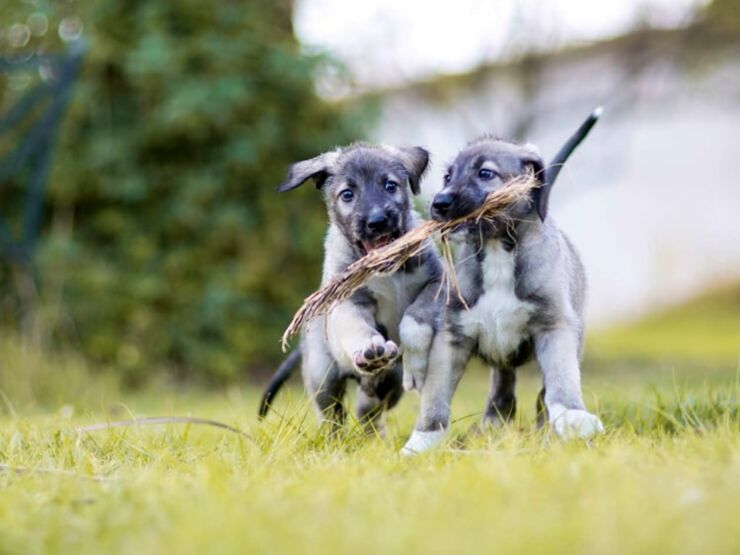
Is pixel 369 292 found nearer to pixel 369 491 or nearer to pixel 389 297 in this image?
pixel 389 297

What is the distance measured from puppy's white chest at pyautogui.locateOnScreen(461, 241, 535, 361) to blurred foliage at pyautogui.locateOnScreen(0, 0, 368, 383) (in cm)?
568

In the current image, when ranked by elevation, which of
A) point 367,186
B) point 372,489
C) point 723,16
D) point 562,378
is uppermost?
point 723,16

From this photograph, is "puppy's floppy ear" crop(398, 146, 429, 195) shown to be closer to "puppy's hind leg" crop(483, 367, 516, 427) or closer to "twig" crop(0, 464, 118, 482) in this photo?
"puppy's hind leg" crop(483, 367, 516, 427)

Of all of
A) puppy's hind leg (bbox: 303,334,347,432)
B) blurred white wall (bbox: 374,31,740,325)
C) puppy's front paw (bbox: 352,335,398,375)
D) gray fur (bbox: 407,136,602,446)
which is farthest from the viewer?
blurred white wall (bbox: 374,31,740,325)

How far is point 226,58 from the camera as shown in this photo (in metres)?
9.86

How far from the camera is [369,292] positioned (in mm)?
4566

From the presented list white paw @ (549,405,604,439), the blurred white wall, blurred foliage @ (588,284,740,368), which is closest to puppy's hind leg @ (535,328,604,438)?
white paw @ (549,405,604,439)

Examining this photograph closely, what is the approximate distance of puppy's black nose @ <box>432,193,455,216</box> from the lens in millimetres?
4199

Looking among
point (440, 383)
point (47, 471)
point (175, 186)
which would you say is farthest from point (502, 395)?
point (175, 186)

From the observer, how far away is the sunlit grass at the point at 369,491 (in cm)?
223

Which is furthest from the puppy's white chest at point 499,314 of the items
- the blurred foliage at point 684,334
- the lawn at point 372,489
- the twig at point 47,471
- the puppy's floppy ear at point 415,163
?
the blurred foliage at point 684,334

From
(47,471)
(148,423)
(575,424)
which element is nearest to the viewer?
(47,471)

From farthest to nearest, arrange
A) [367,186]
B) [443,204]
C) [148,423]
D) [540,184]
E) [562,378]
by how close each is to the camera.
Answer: [367,186]
[148,423]
[540,184]
[443,204]
[562,378]

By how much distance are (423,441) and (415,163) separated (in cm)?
152
